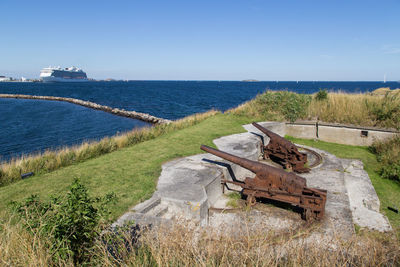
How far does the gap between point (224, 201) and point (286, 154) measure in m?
3.52

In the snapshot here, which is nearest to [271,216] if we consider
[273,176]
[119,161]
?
[273,176]

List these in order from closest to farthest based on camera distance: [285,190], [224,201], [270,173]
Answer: [285,190] < [270,173] < [224,201]

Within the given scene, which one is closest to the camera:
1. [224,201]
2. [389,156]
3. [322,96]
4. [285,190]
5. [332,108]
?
[285,190]

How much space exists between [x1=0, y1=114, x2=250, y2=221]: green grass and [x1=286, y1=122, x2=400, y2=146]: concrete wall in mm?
5675

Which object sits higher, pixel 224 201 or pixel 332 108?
pixel 332 108

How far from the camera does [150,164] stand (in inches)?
306

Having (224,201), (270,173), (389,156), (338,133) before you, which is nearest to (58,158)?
(224,201)

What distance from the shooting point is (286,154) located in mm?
8898

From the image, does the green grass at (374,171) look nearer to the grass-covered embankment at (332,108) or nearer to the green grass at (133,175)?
the green grass at (133,175)

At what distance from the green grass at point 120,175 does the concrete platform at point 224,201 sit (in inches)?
14.5

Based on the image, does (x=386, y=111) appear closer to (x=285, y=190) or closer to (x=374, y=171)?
(x=374, y=171)

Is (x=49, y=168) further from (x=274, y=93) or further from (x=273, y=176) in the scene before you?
(x=274, y=93)

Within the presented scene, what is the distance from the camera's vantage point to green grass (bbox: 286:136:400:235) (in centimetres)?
641

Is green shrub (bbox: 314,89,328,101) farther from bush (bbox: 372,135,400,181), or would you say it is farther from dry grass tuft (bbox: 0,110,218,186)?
dry grass tuft (bbox: 0,110,218,186)
